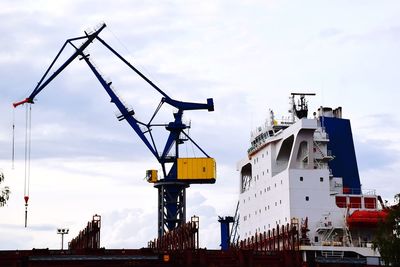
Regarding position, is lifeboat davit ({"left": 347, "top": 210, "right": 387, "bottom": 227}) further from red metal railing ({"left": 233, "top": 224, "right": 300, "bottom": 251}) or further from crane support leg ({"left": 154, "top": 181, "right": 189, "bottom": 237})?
crane support leg ({"left": 154, "top": 181, "right": 189, "bottom": 237})

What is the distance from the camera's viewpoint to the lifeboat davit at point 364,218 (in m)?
63.8

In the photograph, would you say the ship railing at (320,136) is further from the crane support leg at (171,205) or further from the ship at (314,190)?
the crane support leg at (171,205)

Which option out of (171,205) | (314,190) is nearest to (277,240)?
(314,190)

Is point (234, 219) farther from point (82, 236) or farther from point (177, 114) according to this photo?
point (82, 236)

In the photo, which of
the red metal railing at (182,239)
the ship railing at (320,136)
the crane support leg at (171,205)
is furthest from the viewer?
the crane support leg at (171,205)

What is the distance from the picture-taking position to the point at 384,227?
50.5 meters

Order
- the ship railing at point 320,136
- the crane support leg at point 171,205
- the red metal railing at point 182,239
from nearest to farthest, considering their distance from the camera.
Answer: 1. the red metal railing at point 182,239
2. the ship railing at point 320,136
3. the crane support leg at point 171,205

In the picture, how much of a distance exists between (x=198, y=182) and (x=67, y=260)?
3995 cm

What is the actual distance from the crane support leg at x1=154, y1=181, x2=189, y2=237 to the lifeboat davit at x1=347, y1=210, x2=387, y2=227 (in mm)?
30286

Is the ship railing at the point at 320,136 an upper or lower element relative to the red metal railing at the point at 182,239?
upper

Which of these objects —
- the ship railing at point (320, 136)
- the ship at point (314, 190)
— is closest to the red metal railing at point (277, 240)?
the ship at point (314, 190)

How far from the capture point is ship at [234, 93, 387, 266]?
2509 inches

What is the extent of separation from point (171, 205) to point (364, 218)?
3270 centimetres

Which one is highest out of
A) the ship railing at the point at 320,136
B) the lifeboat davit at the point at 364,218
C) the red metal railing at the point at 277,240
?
the ship railing at the point at 320,136
